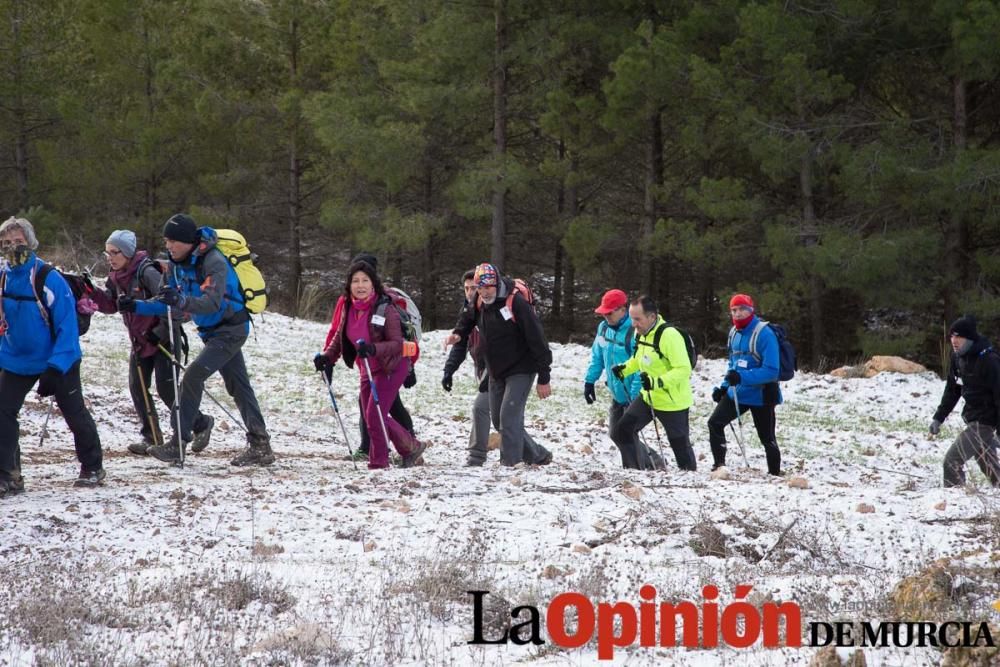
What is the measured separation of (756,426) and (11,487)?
6.57 meters

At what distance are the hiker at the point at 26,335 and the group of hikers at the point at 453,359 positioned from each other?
0.62m

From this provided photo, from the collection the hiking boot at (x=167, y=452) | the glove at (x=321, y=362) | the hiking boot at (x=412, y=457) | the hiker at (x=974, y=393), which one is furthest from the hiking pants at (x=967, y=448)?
the hiking boot at (x=167, y=452)

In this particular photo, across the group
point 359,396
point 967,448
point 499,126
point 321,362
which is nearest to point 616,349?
point 359,396

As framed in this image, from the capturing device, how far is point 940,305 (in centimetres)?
2578

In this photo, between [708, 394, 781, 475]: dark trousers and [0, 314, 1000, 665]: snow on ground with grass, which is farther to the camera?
[708, 394, 781, 475]: dark trousers

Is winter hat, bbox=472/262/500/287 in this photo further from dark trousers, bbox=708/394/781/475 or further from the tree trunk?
the tree trunk

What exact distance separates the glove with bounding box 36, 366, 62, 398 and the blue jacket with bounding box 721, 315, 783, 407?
603 centimetres

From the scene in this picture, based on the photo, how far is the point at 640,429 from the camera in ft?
34.1

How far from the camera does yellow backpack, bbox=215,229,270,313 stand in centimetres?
970

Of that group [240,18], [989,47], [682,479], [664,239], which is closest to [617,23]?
[664,239]

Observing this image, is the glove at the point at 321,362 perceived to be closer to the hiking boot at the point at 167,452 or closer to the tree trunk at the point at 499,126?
the hiking boot at the point at 167,452

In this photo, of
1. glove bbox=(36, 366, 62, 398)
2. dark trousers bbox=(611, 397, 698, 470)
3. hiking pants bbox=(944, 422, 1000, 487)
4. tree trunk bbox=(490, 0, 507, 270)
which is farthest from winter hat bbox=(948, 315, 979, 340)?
tree trunk bbox=(490, 0, 507, 270)

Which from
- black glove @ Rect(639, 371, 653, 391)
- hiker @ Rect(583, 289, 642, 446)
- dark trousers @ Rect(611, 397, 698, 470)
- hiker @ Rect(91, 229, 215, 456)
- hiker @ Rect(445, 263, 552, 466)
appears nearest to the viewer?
hiker @ Rect(91, 229, 215, 456)

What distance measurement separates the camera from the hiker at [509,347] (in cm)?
992
